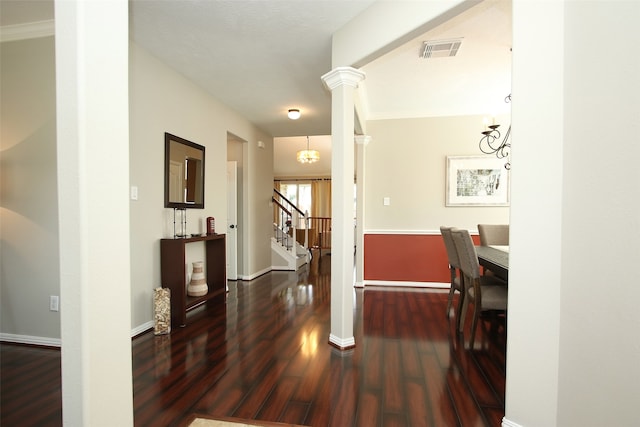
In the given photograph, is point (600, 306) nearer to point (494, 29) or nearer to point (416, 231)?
point (494, 29)

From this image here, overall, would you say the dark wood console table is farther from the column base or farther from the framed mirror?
the column base

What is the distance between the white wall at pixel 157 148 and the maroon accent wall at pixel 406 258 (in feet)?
7.65

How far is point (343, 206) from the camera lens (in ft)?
8.65

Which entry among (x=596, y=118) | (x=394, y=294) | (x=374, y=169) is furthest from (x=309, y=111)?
(x=596, y=118)

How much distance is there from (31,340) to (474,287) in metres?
3.81

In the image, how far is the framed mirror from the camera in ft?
10.8

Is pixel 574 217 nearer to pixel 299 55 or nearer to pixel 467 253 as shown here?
pixel 467 253

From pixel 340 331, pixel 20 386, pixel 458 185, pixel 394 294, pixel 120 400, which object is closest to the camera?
pixel 120 400

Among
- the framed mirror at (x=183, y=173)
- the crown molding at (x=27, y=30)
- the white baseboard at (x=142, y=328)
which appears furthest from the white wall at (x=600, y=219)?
the crown molding at (x=27, y=30)

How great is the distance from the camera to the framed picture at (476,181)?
4.65m

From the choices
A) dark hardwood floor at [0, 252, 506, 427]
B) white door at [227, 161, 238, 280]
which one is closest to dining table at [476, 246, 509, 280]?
dark hardwood floor at [0, 252, 506, 427]

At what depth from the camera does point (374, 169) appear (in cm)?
497

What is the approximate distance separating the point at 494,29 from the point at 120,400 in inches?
137

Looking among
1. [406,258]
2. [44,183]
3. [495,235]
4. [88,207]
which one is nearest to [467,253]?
[495,235]
